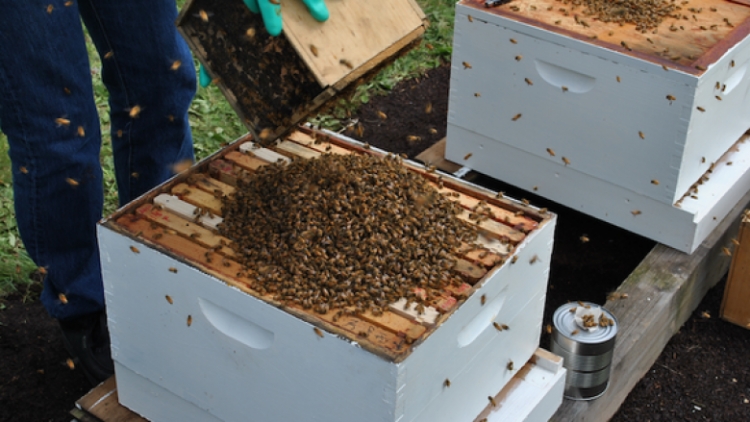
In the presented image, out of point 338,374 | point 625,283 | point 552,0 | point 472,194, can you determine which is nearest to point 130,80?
point 472,194

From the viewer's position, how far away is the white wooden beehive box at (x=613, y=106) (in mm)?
2967

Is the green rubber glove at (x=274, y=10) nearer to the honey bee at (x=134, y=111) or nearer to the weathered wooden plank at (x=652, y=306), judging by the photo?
the honey bee at (x=134, y=111)

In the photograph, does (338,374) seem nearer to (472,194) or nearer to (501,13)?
(472,194)

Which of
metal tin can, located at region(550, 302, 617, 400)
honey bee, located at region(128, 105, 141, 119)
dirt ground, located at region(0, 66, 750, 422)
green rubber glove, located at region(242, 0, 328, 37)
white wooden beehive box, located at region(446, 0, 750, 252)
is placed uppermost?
green rubber glove, located at region(242, 0, 328, 37)

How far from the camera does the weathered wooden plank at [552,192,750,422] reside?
9.34ft

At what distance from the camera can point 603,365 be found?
2658mm

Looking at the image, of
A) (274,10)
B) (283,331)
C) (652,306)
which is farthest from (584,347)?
(274,10)

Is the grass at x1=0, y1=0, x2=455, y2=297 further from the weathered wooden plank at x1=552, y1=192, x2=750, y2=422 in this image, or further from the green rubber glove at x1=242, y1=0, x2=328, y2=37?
the weathered wooden plank at x1=552, y1=192, x2=750, y2=422

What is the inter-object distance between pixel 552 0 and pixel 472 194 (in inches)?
47.7

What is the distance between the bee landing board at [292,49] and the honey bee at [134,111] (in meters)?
0.52

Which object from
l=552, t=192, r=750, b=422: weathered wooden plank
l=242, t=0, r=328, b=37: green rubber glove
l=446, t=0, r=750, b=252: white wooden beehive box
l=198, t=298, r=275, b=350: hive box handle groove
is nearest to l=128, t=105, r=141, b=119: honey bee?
l=242, t=0, r=328, b=37: green rubber glove

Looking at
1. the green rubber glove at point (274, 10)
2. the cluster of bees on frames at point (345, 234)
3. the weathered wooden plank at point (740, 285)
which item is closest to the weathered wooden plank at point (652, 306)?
the weathered wooden plank at point (740, 285)

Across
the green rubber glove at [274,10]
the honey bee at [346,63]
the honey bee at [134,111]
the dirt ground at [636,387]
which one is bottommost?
the dirt ground at [636,387]

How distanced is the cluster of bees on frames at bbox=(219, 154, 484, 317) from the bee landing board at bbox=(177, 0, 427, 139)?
20 cm
